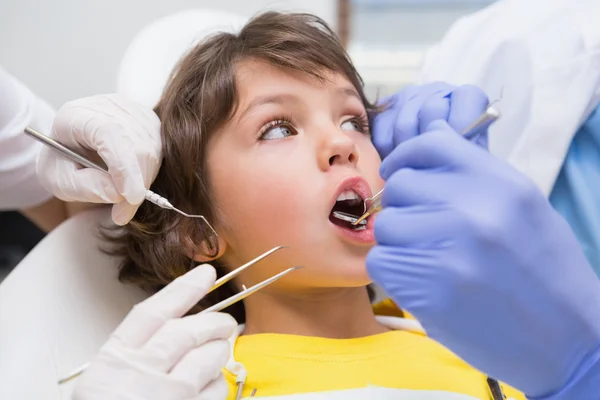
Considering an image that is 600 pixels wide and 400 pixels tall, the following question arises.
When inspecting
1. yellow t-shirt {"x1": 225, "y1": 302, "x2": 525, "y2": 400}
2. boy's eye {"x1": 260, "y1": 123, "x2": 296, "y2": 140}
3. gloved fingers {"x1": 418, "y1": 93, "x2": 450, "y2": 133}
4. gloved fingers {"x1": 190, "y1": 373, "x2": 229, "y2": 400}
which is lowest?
yellow t-shirt {"x1": 225, "y1": 302, "x2": 525, "y2": 400}

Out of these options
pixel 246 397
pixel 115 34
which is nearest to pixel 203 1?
pixel 115 34

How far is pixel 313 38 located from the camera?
1284mm

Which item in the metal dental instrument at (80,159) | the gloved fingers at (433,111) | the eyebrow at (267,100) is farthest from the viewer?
the gloved fingers at (433,111)

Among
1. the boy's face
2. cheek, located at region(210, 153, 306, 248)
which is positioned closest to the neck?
the boy's face

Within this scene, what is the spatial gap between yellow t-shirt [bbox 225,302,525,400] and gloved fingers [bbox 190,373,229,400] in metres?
0.20

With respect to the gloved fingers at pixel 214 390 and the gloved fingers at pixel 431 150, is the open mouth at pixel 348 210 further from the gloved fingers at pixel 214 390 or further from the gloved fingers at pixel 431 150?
the gloved fingers at pixel 214 390

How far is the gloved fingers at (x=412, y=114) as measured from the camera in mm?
1297

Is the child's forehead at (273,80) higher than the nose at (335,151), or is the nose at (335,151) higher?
the child's forehead at (273,80)

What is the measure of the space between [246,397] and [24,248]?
1.77 metres

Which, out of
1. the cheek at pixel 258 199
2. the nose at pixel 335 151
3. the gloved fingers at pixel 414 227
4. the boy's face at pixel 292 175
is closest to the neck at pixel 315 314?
the boy's face at pixel 292 175

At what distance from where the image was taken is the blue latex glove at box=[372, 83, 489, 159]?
122 centimetres

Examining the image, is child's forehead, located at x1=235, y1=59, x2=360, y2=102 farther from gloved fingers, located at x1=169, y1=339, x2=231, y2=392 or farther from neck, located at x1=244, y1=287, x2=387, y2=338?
gloved fingers, located at x1=169, y1=339, x2=231, y2=392

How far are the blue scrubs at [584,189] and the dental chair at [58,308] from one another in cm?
101

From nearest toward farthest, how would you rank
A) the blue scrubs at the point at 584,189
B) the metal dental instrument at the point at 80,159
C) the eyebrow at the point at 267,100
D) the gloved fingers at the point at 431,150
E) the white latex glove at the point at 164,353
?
the white latex glove at the point at 164,353
the gloved fingers at the point at 431,150
the metal dental instrument at the point at 80,159
the eyebrow at the point at 267,100
the blue scrubs at the point at 584,189
